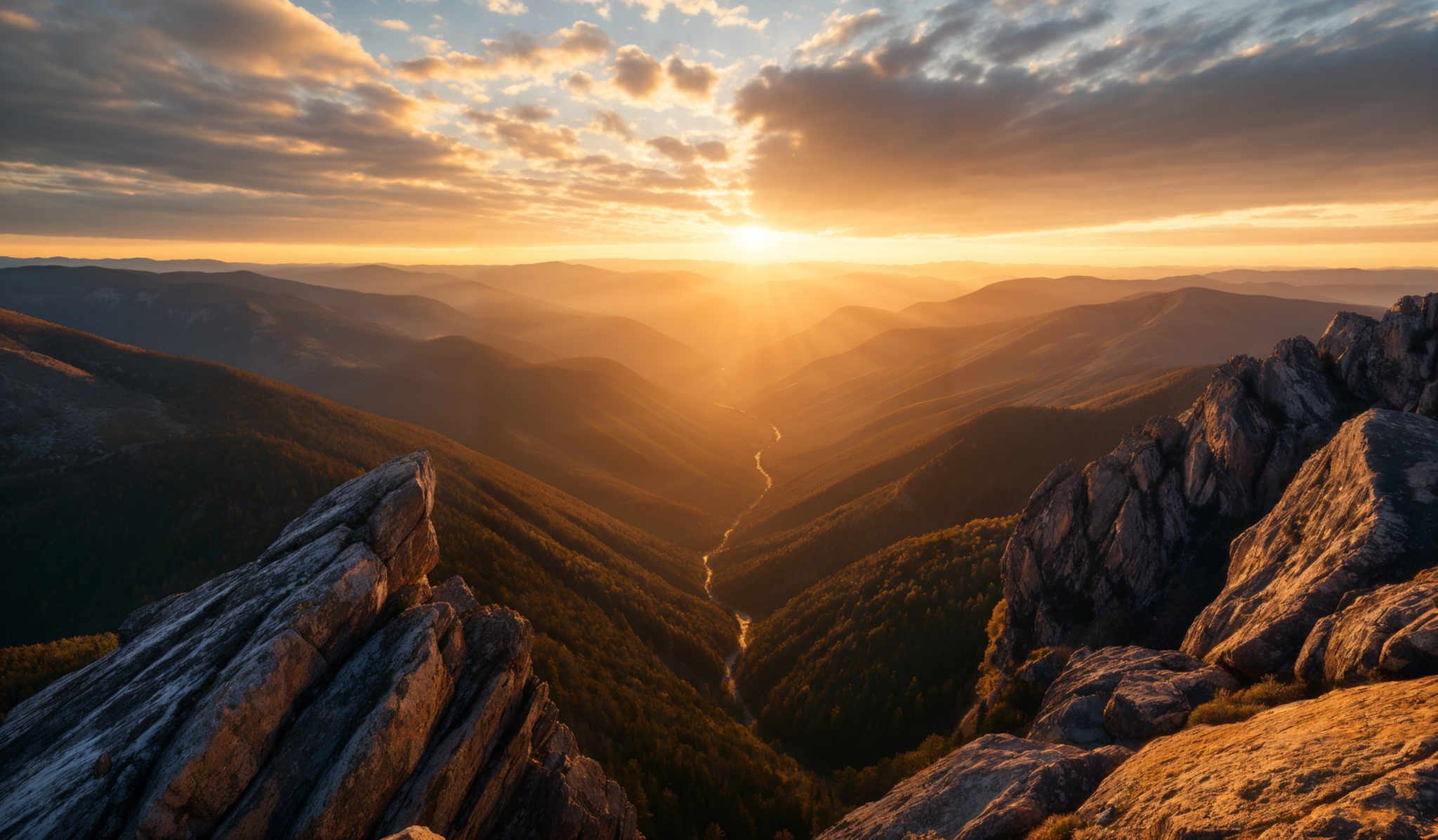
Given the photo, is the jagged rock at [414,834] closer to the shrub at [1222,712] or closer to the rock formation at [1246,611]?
the rock formation at [1246,611]

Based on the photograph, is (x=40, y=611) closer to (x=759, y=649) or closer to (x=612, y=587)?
(x=612, y=587)

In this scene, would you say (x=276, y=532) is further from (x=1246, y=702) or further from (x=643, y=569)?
(x=1246, y=702)

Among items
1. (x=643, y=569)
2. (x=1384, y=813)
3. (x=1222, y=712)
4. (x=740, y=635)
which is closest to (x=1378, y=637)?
(x=1222, y=712)

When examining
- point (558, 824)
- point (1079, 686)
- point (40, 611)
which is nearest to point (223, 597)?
point (558, 824)

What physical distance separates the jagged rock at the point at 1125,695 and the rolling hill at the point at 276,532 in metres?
37.2

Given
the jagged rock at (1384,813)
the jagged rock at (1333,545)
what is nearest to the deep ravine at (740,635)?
the jagged rock at (1333,545)

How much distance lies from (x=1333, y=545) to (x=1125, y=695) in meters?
12.0

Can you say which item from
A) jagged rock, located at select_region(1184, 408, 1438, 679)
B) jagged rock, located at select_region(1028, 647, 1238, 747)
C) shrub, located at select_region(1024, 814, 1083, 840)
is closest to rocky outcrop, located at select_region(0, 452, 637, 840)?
shrub, located at select_region(1024, 814, 1083, 840)

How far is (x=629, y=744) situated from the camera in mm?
58156

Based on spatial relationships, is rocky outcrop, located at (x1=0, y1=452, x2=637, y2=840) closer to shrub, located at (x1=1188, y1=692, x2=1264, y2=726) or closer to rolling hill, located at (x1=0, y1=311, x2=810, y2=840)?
shrub, located at (x1=1188, y1=692, x2=1264, y2=726)

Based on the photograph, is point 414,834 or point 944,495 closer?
point 414,834

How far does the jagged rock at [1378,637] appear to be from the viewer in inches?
699

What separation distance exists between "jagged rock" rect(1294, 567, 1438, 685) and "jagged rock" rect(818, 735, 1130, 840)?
8117mm

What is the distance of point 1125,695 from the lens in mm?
25766
